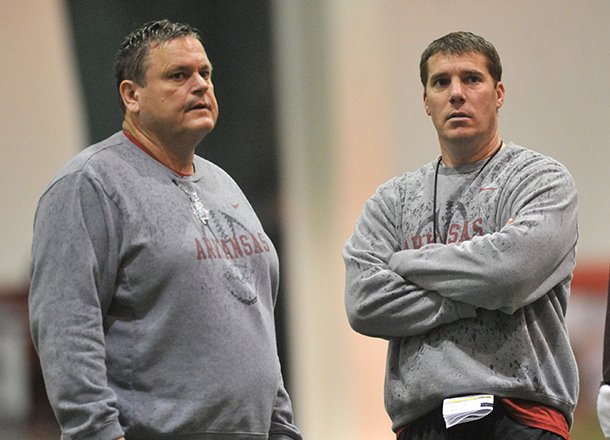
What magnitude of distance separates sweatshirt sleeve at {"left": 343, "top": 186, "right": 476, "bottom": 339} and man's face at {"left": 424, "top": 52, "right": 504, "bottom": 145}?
0.23 meters

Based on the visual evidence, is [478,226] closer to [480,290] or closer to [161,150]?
[480,290]

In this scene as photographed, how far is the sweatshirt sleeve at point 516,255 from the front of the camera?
2.60 meters

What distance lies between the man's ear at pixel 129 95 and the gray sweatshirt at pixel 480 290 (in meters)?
0.63

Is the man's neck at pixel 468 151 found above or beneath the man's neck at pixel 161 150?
beneath

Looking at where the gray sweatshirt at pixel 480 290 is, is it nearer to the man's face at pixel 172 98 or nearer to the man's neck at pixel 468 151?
the man's neck at pixel 468 151

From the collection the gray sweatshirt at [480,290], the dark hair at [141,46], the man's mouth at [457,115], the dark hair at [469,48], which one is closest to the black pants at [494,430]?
the gray sweatshirt at [480,290]

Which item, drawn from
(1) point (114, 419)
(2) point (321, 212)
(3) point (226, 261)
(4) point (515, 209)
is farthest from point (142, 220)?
(2) point (321, 212)

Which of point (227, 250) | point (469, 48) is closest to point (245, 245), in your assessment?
point (227, 250)

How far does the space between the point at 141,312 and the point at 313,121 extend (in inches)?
131

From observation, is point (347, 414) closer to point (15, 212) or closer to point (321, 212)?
point (321, 212)

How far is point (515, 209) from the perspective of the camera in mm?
2688

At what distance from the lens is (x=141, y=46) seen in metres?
2.71

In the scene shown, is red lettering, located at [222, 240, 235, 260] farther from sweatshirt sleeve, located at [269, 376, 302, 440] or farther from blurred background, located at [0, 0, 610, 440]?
blurred background, located at [0, 0, 610, 440]

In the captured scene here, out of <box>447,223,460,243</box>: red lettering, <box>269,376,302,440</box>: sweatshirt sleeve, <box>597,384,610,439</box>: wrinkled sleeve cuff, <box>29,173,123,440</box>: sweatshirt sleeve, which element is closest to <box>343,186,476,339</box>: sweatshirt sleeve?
<box>447,223,460,243</box>: red lettering
